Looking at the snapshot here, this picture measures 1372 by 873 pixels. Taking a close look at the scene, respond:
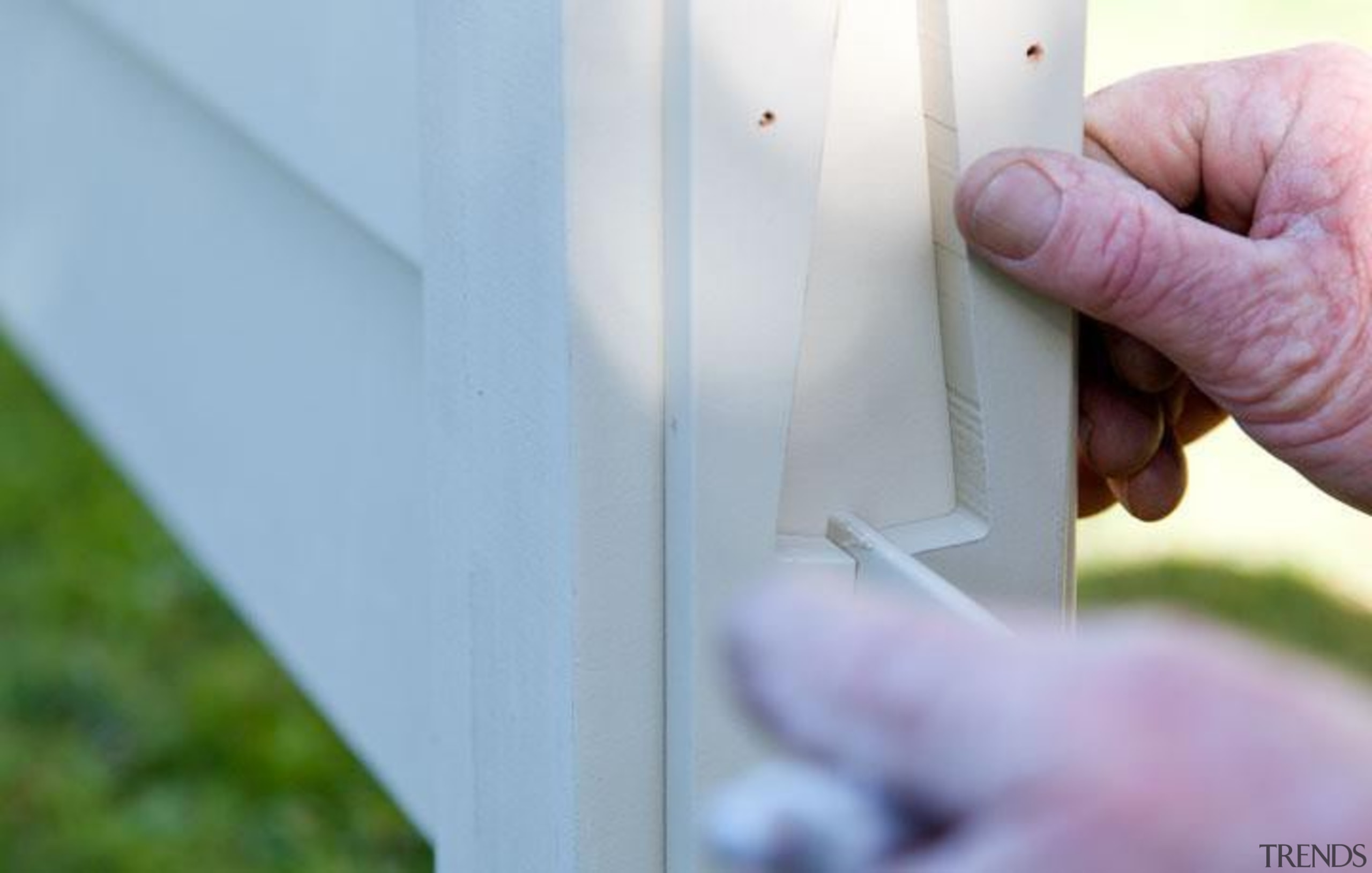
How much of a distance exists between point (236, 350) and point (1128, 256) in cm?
90

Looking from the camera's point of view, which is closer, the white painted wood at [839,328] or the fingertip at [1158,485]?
the white painted wood at [839,328]

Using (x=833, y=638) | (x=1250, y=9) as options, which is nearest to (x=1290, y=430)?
(x=833, y=638)

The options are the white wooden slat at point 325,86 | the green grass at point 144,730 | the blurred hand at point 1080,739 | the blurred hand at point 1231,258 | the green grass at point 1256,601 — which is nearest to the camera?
the blurred hand at point 1080,739

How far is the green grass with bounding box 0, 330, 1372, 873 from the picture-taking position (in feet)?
8.11

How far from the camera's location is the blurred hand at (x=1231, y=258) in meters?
1.07

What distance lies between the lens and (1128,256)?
1.07 m

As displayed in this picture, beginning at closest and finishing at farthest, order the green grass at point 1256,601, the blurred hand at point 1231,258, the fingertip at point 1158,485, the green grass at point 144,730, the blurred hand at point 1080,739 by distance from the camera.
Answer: the blurred hand at point 1080,739 < the blurred hand at point 1231,258 < the fingertip at point 1158,485 < the green grass at point 144,730 < the green grass at point 1256,601

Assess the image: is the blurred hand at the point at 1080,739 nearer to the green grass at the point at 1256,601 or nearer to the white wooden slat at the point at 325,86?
the white wooden slat at the point at 325,86

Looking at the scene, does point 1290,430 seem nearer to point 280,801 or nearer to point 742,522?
point 742,522

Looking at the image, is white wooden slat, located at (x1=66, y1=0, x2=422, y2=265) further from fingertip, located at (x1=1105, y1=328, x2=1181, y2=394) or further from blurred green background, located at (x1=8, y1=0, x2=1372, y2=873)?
blurred green background, located at (x1=8, y1=0, x2=1372, y2=873)

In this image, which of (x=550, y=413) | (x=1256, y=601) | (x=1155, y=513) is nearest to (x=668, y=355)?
(x=550, y=413)

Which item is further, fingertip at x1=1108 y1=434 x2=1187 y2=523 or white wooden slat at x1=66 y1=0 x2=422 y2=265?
fingertip at x1=1108 y1=434 x2=1187 y2=523

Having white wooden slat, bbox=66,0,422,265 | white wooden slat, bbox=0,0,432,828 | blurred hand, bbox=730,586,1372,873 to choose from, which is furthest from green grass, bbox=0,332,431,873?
blurred hand, bbox=730,586,1372,873

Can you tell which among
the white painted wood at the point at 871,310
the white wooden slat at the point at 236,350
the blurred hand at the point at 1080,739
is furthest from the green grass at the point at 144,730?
the blurred hand at the point at 1080,739
